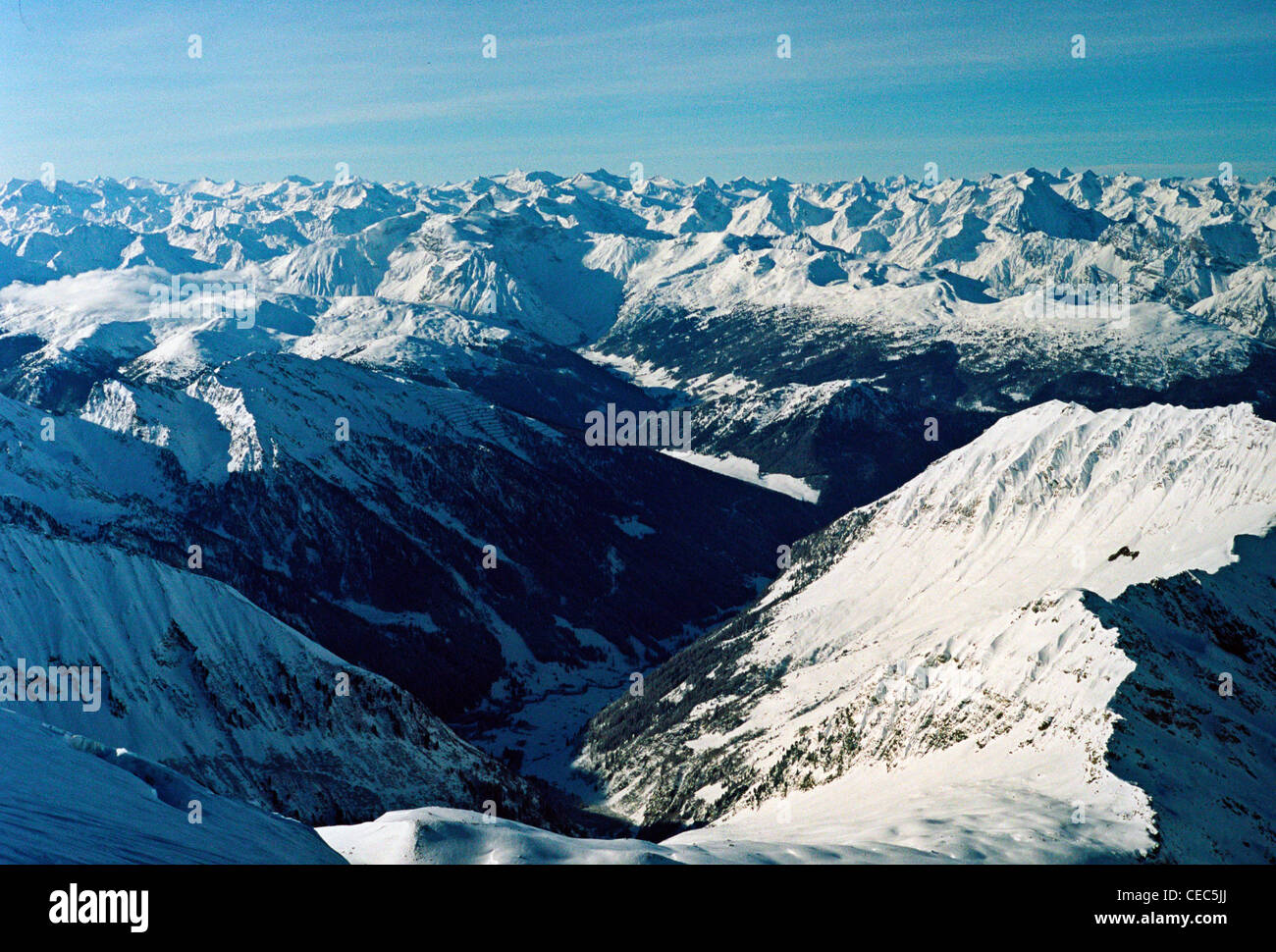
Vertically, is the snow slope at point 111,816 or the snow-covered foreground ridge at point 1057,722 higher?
the snow slope at point 111,816

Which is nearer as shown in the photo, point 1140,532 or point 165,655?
point 165,655

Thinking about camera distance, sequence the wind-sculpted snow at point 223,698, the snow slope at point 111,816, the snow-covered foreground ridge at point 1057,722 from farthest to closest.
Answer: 1. the wind-sculpted snow at point 223,698
2. the snow-covered foreground ridge at point 1057,722
3. the snow slope at point 111,816

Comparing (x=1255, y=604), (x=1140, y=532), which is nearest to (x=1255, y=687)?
(x=1255, y=604)

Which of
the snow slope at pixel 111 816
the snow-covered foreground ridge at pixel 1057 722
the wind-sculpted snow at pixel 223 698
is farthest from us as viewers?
the wind-sculpted snow at pixel 223 698

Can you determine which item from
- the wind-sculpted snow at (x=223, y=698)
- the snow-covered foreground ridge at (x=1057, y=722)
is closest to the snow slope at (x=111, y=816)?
the snow-covered foreground ridge at (x=1057, y=722)

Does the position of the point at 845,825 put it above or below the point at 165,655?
below

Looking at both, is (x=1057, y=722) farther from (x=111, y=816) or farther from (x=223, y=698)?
(x=223, y=698)

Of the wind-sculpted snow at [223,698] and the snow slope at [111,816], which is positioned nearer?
the snow slope at [111,816]

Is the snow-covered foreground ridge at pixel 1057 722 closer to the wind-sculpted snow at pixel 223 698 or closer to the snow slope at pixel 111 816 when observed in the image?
the wind-sculpted snow at pixel 223 698

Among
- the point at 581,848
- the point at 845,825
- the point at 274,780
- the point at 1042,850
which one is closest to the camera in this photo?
the point at 581,848

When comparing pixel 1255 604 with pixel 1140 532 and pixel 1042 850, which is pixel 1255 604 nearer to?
pixel 1140 532
